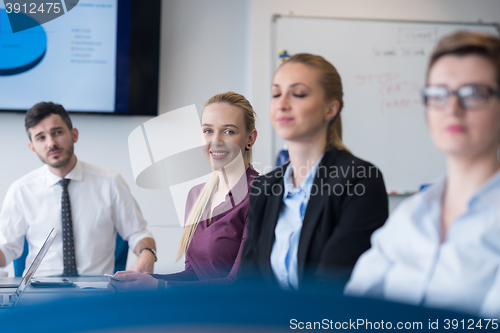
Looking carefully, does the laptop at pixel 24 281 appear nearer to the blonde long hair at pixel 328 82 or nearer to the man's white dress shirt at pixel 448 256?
the blonde long hair at pixel 328 82

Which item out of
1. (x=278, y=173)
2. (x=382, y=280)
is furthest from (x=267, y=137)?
(x=382, y=280)

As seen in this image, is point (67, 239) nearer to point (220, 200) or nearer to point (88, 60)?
point (220, 200)

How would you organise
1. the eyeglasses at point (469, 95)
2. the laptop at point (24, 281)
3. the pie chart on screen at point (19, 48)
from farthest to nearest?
the pie chart on screen at point (19, 48) → the laptop at point (24, 281) → the eyeglasses at point (469, 95)

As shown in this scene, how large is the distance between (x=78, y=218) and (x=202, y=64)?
1.24m

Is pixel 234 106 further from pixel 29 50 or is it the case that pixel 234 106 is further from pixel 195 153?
pixel 29 50

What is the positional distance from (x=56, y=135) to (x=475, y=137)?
6.18 feet

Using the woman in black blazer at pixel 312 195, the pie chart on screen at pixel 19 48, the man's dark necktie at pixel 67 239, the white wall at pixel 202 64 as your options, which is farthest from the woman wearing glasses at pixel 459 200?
the pie chart on screen at pixel 19 48

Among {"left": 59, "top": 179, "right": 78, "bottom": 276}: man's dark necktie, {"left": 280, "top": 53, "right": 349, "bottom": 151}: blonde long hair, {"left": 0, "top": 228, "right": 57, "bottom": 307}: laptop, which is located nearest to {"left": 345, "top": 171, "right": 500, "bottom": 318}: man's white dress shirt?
{"left": 280, "top": 53, "right": 349, "bottom": 151}: blonde long hair

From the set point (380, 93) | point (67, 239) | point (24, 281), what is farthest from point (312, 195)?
point (380, 93)

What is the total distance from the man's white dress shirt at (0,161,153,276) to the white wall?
59 centimetres

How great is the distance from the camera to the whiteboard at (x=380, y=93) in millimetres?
2625

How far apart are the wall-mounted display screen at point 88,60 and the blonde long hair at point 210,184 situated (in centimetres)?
137

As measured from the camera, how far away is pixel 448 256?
0.40m

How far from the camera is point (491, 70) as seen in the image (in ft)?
1.21
